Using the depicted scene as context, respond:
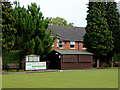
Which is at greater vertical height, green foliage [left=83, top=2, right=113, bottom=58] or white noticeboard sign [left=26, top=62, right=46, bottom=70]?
green foliage [left=83, top=2, right=113, bottom=58]

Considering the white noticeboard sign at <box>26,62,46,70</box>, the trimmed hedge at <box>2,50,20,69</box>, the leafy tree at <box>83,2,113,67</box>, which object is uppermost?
the leafy tree at <box>83,2,113,67</box>

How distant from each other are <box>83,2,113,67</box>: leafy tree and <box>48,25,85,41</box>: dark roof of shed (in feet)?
31.7

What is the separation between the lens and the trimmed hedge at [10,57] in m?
36.5

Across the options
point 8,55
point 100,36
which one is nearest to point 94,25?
point 100,36

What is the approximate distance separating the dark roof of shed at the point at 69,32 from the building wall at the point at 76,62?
1260cm

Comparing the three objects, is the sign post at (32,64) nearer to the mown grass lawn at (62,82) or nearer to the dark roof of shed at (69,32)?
the mown grass lawn at (62,82)

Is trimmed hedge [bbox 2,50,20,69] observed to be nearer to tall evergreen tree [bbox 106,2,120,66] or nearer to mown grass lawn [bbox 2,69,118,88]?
mown grass lawn [bbox 2,69,118,88]

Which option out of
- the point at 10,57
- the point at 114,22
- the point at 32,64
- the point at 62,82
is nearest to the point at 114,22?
the point at 114,22

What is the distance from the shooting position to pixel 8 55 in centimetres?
3672

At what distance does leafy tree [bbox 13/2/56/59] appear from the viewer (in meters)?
37.8

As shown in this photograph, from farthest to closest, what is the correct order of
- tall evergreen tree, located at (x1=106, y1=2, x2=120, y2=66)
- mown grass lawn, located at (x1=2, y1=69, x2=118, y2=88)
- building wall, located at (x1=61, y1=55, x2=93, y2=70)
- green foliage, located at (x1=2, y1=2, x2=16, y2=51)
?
tall evergreen tree, located at (x1=106, y1=2, x2=120, y2=66), building wall, located at (x1=61, y1=55, x2=93, y2=70), green foliage, located at (x1=2, y1=2, x2=16, y2=51), mown grass lawn, located at (x1=2, y1=69, x2=118, y2=88)

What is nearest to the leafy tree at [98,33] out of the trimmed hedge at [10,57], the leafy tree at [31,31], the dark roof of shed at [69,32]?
the leafy tree at [31,31]

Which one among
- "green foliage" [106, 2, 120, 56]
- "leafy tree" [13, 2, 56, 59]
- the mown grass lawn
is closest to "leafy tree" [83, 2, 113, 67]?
"green foliage" [106, 2, 120, 56]

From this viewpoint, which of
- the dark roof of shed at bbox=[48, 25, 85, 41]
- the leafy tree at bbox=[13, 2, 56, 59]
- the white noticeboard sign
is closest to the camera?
the white noticeboard sign
